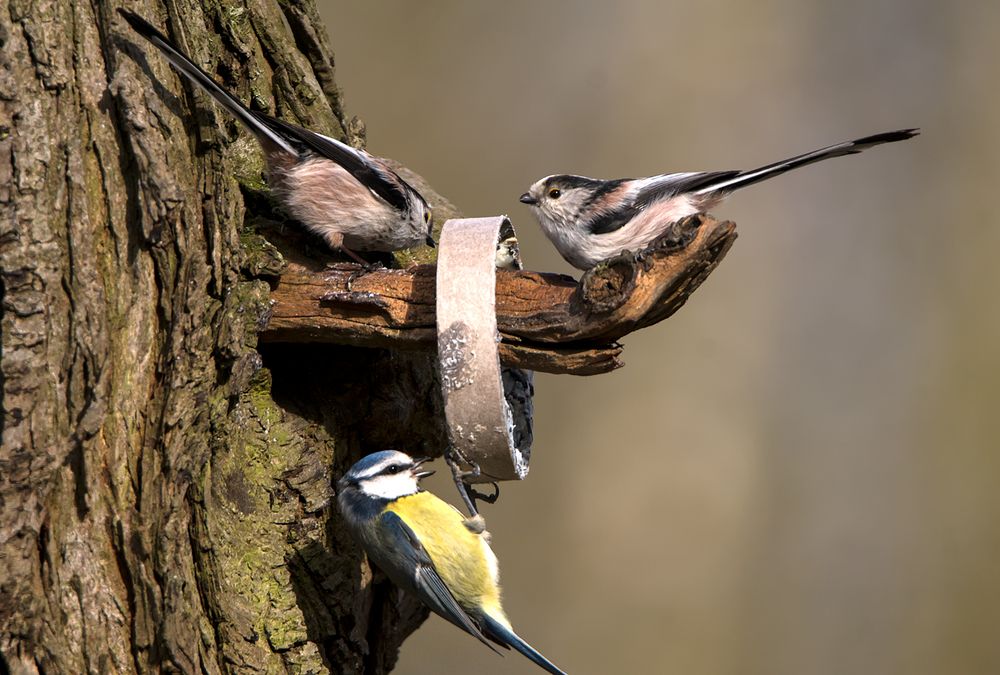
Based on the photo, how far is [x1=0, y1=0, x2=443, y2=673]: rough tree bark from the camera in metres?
1.97

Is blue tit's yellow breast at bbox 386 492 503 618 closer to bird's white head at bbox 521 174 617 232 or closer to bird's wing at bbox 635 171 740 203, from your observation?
bird's white head at bbox 521 174 617 232

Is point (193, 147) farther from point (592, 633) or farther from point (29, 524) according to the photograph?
point (592, 633)

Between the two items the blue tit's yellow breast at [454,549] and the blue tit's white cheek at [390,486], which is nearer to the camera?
the blue tit's white cheek at [390,486]

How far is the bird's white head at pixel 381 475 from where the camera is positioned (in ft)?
8.38

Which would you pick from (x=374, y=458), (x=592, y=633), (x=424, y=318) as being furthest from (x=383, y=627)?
(x=592, y=633)

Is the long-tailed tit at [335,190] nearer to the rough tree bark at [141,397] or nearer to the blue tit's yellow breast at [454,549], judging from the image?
the rough tree bark at [141,397]

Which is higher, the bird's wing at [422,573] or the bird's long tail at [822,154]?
the bird's long tail at [822,154]

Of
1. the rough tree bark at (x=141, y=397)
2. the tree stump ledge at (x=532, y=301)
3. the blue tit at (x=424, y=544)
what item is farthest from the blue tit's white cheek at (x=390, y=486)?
the tree stump ledge at (x=532, y=301)

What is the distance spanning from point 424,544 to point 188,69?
4.46ft

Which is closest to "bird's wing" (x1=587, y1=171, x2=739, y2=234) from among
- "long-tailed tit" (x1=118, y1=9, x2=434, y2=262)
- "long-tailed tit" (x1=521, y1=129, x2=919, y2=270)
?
"long-tailed tit" (x1=521, y1=129, x2=919, y2=270)

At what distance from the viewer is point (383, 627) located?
9.27 ft

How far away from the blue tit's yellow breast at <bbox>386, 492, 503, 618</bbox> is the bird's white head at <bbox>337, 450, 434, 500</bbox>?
0.15 feet

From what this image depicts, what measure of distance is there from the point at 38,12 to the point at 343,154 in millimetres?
862

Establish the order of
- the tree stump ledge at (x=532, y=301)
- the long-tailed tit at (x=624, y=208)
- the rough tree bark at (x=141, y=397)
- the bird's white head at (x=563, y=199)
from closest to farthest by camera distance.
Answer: the rough tree bark at (x=141, y=397)
the tree stump ledge at (x=532, y=301)
the long-tailed tit at (x=624, y=208)
the bird's white head at (x=563, y=199)
